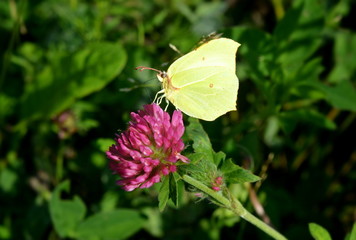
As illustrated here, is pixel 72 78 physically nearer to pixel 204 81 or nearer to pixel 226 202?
pixel 204 81

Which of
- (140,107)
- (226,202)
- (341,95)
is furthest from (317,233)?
(140,107)

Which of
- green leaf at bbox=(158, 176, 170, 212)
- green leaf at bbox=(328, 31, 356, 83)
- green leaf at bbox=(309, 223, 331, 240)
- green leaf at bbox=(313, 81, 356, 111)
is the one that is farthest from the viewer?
green leaf at bbox=(328, 31, 356, 83)

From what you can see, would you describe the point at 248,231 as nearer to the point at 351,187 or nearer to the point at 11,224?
the point at 351,187

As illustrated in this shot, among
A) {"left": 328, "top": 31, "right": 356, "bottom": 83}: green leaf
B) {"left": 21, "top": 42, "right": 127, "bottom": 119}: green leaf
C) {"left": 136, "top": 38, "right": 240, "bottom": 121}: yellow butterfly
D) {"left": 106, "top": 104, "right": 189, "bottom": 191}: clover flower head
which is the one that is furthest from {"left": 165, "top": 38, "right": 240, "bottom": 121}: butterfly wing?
{"left": 328, "top": 31, "right": 356, "bottom": 83}: green leaf

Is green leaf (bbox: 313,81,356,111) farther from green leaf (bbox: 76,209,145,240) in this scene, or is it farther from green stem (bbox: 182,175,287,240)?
green leaf (bbox: 76,209,145,240)

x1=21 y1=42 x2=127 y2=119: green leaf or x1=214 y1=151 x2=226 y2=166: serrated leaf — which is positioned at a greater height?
x1=214 y1=151 x2=226 y2=166: serrated leaf

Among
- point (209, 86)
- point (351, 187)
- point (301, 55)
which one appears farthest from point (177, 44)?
point (351, 187)

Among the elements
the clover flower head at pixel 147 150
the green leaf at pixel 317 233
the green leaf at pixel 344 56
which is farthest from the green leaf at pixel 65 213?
the green leaf at pixel 344 56
